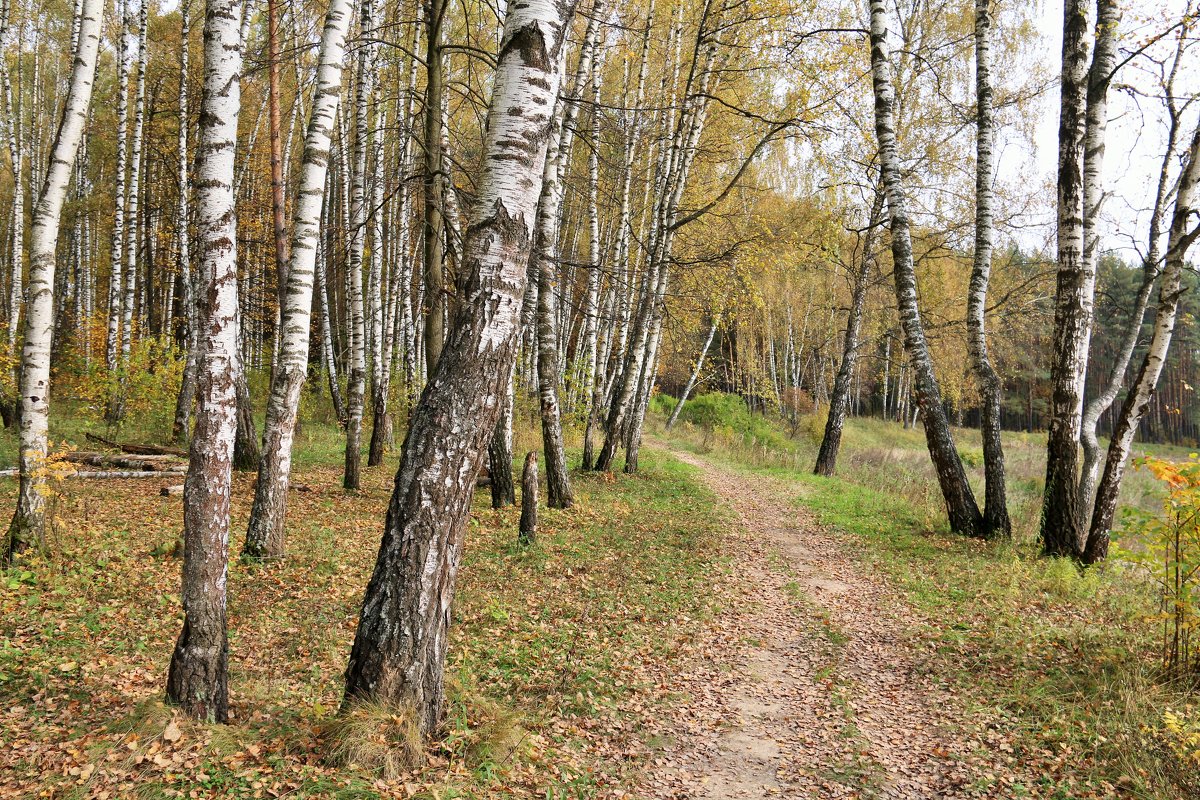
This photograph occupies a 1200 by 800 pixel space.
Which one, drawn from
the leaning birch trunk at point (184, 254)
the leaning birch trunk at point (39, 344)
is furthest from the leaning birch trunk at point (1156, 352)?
the leaning birch trunk at point (184, 254)

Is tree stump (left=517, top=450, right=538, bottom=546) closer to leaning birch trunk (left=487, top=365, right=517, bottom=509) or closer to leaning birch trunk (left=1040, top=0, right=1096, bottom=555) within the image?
leaning birch trunk (left=487, top=365, right=517, bottom=509)

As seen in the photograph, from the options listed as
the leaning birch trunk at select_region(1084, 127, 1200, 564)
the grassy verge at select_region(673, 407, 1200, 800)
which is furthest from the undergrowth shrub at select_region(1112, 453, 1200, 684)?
the leaning birch trunk at select_region(1084, 127, 1200, 564)

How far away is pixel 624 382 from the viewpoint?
1252 cm

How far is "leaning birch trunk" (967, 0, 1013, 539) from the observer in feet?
28.0

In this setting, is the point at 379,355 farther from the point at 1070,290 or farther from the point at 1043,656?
the point at 1043,656

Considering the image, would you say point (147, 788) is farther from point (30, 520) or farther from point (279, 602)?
point (30, 520)

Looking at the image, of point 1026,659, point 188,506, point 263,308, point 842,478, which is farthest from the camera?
point 263,308

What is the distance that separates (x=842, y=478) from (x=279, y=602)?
12866mm

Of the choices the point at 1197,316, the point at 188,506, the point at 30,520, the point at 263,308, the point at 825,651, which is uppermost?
the point at 1197,316

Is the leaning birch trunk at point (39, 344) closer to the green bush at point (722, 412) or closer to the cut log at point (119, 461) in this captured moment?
the cut log at point (119, 461)

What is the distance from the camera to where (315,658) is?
14.8 ft

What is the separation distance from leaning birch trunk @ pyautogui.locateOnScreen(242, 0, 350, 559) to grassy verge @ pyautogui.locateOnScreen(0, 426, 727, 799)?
449 millimetres

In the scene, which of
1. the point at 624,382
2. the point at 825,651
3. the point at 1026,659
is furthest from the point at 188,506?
the point at 624,382

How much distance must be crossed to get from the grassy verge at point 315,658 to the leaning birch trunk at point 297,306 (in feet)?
1.47
